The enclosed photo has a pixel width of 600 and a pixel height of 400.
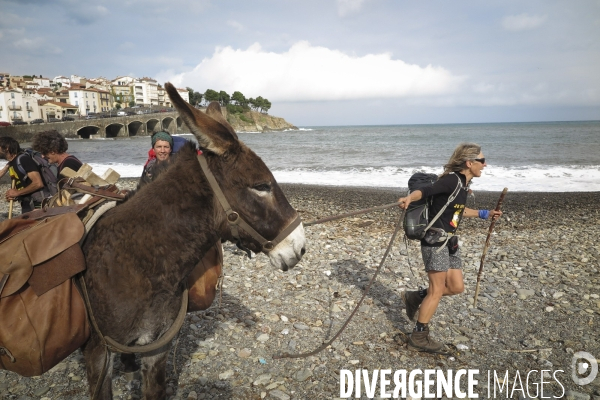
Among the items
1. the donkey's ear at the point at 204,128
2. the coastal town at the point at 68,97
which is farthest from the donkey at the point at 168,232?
the coastal town at the point at 68,97

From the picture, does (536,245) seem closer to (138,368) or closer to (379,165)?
(138,368)

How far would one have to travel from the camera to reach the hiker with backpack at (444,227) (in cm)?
426

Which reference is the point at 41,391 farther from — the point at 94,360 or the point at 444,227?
the point at 444,227

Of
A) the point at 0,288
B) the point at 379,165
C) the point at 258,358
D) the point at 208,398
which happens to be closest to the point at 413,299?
the point at 258,358

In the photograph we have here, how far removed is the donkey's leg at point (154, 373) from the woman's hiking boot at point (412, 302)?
3511 mm

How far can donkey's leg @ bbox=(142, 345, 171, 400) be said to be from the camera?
2.87 meters

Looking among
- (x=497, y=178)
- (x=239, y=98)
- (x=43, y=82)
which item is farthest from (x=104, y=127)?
(x=43, y=82)

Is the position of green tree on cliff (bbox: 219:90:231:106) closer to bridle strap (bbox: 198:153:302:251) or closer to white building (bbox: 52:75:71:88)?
white building (bbox: 52:75:71:88)

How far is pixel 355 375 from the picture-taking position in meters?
4.23

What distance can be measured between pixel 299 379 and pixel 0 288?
10.5 ft

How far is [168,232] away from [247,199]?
0.61m

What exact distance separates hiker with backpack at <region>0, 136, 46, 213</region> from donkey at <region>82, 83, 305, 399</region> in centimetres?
492

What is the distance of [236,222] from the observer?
96.8 inches

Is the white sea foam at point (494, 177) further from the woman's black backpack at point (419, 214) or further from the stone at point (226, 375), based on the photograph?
the stone at point (226, 375)
